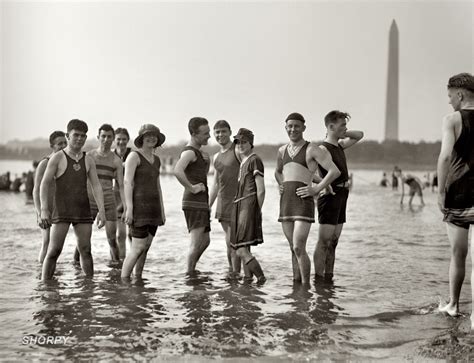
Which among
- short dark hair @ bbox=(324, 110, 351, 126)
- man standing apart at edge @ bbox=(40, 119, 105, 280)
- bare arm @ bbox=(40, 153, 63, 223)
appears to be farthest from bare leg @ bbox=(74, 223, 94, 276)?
short dark hair @ bbox=(324, 110, 351, 126)

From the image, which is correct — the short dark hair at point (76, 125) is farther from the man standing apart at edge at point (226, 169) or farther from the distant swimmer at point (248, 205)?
the distant swimmer at point (248, 205)

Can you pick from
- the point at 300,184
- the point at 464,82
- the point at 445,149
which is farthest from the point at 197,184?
the point at 464,82

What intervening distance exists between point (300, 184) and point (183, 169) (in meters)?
1.61

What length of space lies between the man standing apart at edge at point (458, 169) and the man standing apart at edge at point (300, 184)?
1734mm

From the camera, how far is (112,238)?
8594mm

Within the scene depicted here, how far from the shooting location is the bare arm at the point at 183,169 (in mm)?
7266

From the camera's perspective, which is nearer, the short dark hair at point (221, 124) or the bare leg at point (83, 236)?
the bare leg at point (83, 236)

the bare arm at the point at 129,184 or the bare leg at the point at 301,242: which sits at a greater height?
the bare arm at the point at 129,184

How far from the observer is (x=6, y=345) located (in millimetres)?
4605

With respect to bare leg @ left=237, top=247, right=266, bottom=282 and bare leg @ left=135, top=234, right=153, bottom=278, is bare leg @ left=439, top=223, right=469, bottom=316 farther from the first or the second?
bare leg @ left=135, top=234, right=153, bottom=278

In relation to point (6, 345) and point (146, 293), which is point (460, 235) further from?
point (6, 345)

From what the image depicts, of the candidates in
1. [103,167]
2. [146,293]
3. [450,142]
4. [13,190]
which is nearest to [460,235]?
[450,142]

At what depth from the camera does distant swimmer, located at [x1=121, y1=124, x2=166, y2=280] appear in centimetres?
688

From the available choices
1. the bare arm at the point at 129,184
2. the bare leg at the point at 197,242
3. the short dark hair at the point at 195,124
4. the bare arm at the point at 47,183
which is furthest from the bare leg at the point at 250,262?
the bare arm at the point at 47,183
